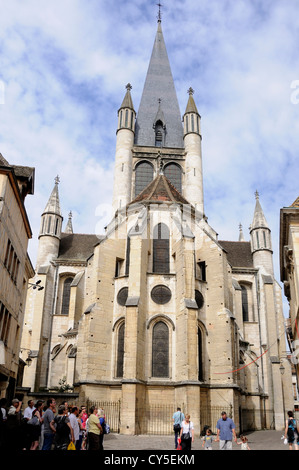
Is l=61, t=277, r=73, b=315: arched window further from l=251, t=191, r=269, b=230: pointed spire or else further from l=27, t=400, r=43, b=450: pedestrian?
l=27, t=400, r=43, b=450: pedestrian

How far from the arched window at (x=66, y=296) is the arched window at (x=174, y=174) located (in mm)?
12293

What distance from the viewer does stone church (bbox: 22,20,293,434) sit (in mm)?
19094

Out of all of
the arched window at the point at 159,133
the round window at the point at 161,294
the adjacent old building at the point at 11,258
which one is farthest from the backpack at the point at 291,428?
the arched window at the point at 159,133

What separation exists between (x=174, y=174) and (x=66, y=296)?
14.3 metres

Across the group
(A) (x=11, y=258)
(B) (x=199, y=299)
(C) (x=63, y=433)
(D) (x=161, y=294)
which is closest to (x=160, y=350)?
(D) (x=161, y=294)

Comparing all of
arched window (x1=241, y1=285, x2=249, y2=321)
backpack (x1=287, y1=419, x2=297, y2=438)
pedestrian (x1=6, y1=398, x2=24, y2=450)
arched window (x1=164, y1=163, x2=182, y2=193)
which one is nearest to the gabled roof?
arched window (x1=164, y1=163, x2=182, y2=193)

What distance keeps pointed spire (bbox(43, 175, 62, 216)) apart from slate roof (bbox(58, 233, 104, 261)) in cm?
259

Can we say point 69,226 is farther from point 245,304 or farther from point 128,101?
point 245,304

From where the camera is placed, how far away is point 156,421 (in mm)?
18469

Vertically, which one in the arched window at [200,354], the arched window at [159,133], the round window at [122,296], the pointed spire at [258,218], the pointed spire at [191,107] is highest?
the pointed spire at [191,107]

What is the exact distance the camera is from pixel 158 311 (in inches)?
817

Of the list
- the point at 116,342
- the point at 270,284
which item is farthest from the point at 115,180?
the point at 116,342

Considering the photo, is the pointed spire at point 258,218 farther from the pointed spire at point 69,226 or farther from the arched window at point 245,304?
the pointed spire at point 69,226

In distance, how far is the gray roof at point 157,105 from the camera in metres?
38.8
